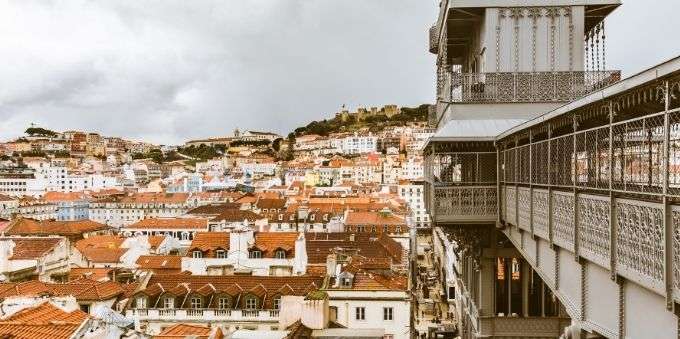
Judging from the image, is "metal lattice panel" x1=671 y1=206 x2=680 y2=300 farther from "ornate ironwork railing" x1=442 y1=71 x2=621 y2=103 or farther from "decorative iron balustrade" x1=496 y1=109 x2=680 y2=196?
"ornate ironwork railing" x1=442 y1=71 x2=621 y2=103

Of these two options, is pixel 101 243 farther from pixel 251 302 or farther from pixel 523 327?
pixel 523 327

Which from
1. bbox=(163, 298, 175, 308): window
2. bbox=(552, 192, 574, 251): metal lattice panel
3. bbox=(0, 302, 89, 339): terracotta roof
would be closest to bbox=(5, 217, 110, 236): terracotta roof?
bbox=(163, 298, 175, 308): window

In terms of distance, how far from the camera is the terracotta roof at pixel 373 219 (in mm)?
56250

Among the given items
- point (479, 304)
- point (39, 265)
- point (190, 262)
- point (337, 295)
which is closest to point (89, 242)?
point (39, 265)

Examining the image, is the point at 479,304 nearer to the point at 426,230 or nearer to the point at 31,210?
the point at 426,230

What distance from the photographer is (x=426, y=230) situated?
85.8 metres

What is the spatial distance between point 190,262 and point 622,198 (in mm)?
26811

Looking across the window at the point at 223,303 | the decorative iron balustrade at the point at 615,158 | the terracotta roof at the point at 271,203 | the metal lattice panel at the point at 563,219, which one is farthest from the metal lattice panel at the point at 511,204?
the terracotta roof at the point at 271,203

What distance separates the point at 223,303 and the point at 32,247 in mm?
16260

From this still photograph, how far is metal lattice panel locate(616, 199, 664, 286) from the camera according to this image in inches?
163

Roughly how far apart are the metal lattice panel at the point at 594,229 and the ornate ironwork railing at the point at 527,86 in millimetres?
6669

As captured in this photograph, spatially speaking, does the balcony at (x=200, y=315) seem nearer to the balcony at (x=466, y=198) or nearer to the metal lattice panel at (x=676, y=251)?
the balcony at (x=466, y=198)

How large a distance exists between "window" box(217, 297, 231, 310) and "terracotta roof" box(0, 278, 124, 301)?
4476 mm

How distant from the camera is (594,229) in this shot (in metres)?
5.39
